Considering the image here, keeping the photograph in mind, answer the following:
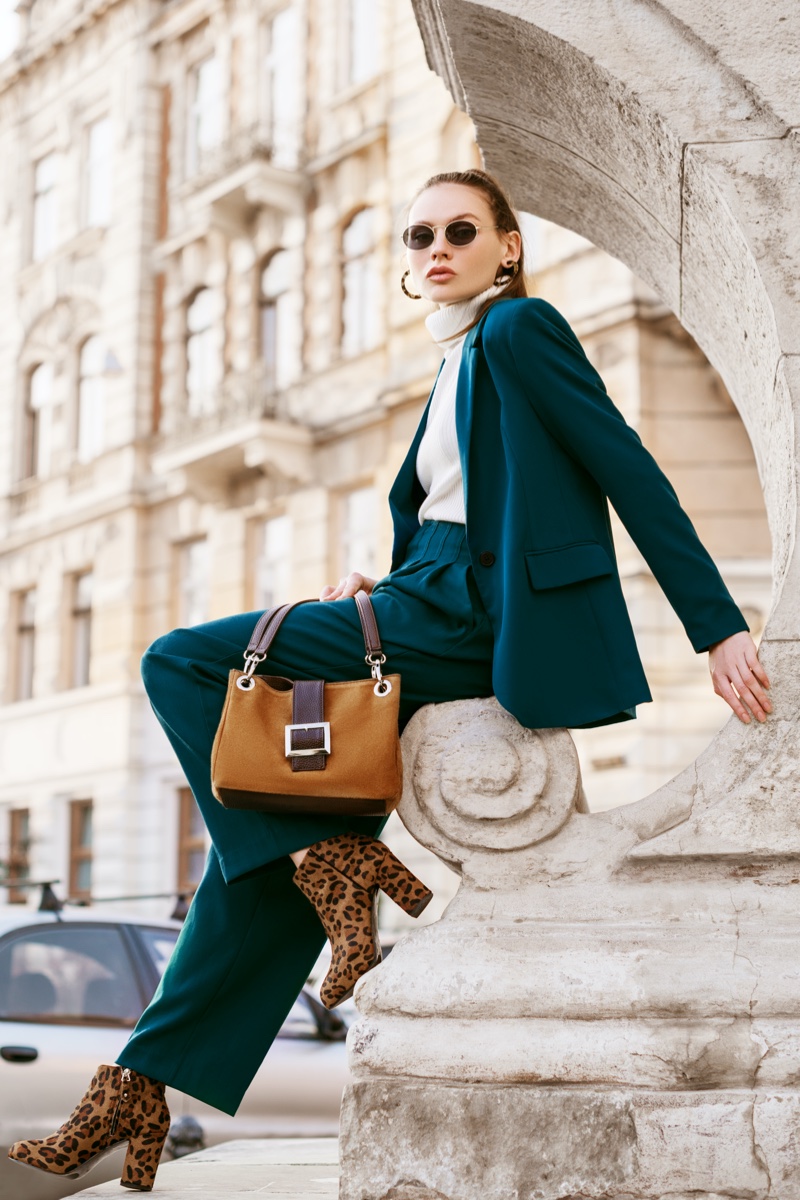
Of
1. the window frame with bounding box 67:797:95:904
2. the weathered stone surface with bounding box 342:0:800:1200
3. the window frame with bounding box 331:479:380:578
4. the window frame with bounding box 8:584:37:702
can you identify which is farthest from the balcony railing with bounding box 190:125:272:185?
the weathered stone surface with bounding box 342:0:800:1200

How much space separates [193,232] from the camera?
2298cm

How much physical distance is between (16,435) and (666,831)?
24747 millimetres

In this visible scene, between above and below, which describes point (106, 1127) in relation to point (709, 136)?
below

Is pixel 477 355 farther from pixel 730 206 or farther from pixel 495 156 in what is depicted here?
pixel 495 156

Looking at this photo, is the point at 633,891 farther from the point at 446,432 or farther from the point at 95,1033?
the point at 95,1033


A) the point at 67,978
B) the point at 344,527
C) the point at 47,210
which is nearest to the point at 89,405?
the point at 47,210

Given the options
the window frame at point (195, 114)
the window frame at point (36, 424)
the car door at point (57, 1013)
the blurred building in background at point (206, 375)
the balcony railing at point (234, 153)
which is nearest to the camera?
the car door at point (57, 1013)

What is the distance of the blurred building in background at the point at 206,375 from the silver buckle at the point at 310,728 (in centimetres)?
1207

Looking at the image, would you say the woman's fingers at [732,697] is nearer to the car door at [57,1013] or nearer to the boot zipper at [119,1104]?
the boot zipper at [119,1104]

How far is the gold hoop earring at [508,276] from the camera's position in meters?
3.14

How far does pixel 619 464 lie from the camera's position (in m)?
2.83

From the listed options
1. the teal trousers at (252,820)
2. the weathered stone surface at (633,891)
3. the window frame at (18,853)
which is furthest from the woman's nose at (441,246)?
the window frame at (18,853)

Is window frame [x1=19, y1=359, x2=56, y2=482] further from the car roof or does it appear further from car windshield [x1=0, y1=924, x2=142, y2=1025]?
car windshield [x1=0, y1=924, x2=142, y2=1025]

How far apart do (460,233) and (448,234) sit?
24mm
